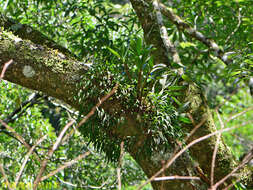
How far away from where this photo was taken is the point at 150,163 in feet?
4.91

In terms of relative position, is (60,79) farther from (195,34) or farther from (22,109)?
(22,109)

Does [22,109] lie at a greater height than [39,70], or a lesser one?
lesser

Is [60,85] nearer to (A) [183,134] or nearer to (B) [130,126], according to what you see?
(B) [130,126]

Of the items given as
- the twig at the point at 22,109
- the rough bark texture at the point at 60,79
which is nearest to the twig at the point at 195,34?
the rough bark texture at the point at 60,79

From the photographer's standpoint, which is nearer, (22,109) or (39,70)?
(39,70)

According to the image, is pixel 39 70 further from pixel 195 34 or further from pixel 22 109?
→ pixel 22 109

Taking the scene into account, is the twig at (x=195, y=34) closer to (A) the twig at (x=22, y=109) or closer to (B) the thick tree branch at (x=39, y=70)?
(B) the thick tree branch at (x=39, y=70)

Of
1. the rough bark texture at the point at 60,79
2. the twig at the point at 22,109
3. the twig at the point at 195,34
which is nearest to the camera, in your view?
the rough bark texture at the point at 60,79

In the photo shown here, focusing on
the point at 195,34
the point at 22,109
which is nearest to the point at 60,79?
the point at 195,34

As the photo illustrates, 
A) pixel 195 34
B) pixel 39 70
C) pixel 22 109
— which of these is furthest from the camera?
pixel 22 109

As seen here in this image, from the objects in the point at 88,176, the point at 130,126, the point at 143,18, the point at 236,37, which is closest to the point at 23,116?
the point at 88,176

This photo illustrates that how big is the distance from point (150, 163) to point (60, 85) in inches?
24.6

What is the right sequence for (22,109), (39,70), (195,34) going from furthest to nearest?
(22,109)
(195,34)
(39,70)

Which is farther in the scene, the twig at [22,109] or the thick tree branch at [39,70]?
the twig at [22,109]
